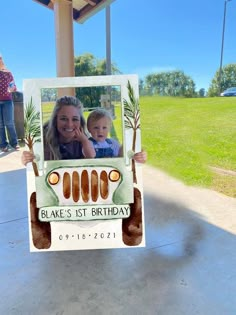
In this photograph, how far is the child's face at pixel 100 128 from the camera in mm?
1105

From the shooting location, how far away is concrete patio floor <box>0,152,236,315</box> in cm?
115

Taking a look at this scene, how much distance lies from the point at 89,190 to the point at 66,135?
22cm

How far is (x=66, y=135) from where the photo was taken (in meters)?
1.10

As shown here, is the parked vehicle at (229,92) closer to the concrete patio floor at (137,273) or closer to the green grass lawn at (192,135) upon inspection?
Result: the green grass lawn at (192,135)

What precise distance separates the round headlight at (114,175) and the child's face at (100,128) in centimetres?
13

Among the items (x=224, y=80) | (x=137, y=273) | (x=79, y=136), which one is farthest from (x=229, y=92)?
(x=79, y=136)

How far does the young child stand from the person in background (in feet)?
8.73

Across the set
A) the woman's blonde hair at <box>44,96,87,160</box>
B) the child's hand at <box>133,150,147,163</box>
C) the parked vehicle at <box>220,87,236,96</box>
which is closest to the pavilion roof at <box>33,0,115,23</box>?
the woman's blonde hair at <box>44,96,87,160</box>

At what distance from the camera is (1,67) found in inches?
134

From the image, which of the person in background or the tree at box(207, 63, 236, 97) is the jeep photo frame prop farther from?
the person in background

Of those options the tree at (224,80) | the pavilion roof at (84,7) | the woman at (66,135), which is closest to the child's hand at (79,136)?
the woman at (66,135)

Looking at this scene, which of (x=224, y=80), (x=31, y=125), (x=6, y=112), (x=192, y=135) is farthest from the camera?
(x=192, y=135)

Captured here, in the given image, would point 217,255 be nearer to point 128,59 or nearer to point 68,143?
Result: point 68,143

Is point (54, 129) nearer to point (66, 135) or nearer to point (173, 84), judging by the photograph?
point (66, 135)
